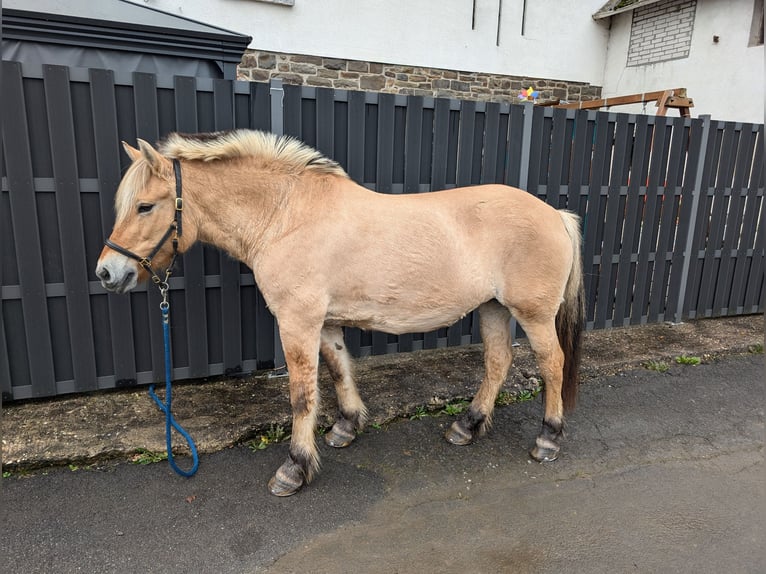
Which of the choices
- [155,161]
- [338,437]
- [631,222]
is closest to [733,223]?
[631,222]

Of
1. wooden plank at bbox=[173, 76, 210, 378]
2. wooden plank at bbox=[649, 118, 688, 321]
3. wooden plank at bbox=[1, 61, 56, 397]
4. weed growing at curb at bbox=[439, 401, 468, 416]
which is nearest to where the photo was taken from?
wooden plank at bbox=[1, 61, 56, 397]

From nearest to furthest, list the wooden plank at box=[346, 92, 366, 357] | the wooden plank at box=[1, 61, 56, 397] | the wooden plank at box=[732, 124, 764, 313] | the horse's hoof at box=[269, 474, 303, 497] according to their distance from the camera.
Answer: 1. the horse's hoof at box=[269, 474, 303, 497]
2. the wooden plank at box=[1, 61, 56, 397]
3. the wooden plank at box=[346, 92, 366, 357]
4. the wooden plank at box=[732, 124, 764, 313]

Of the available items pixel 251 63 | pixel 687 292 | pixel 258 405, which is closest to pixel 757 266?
pixel 687 292

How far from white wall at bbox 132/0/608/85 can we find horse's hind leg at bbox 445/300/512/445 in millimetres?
8073

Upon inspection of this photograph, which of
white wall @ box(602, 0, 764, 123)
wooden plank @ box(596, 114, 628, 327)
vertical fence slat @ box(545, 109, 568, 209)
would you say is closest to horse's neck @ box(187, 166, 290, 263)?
vertical fence slat @ box(545, 109, 568, 209)

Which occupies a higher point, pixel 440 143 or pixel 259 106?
pixel 259 106

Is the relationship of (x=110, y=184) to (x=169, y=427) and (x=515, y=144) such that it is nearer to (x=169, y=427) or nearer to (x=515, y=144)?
(x=169, y=427)

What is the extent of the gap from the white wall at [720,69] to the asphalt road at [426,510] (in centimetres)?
870

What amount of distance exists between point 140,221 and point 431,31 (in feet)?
31.7

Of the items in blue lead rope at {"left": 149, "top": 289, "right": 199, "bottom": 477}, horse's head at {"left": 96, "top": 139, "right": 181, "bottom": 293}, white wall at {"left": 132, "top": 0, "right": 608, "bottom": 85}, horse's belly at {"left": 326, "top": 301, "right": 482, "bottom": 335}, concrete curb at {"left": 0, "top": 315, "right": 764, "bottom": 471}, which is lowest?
concrete curb at {"left": 0, "top": 315, "right": 764, "bottom": 471}

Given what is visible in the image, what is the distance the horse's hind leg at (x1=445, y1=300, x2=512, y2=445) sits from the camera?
3.27 m

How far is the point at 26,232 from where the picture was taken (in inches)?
127

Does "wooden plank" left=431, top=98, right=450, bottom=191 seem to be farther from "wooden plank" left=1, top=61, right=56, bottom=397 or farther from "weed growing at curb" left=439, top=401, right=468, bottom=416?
"wooden plank" left=1, top=61, right=56, bottom=397

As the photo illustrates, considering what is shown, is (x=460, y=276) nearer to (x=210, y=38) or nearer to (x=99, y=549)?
(x=99, y=549)
